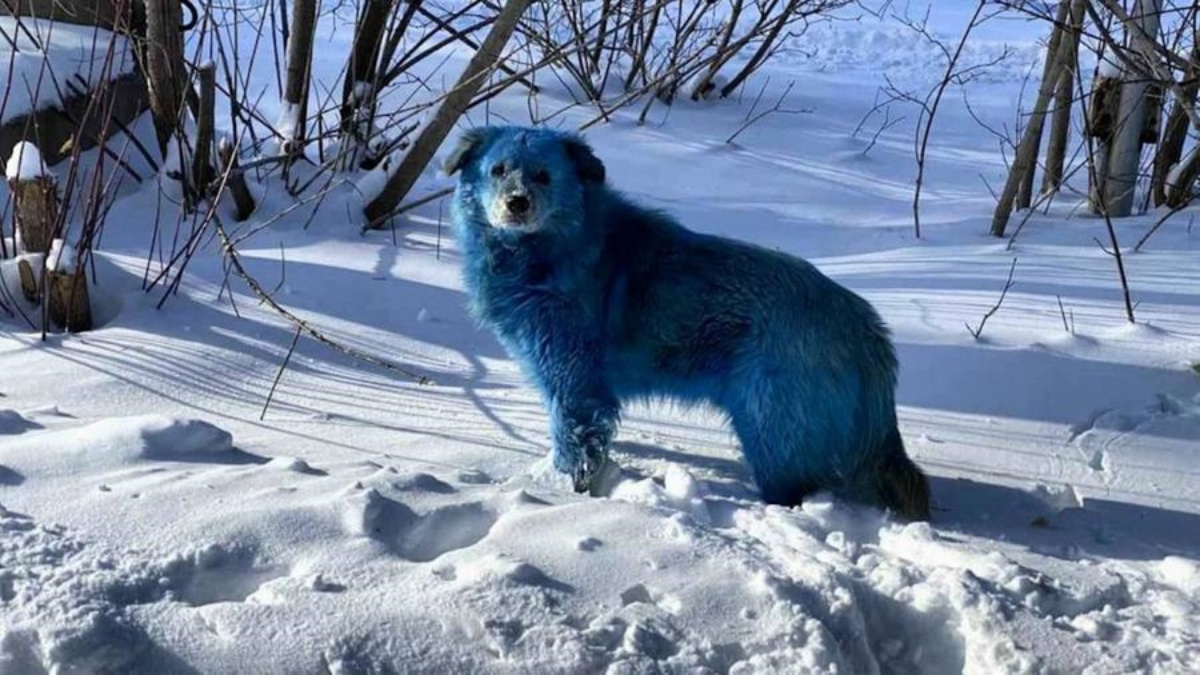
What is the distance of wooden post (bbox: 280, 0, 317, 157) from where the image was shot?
21.8 ft

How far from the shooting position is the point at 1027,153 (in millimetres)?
6750

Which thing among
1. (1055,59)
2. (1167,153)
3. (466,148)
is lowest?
(466,148)

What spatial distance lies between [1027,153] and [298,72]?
3.97 meters

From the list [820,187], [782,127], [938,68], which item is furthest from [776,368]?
[938,68]

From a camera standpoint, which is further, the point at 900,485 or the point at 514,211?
the point at 900,485

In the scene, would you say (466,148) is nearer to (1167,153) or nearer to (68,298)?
(68,298)

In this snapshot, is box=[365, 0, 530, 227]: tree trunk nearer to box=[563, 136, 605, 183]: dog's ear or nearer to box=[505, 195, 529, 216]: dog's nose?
box=[563, 136, 605, 183]: dog's ear

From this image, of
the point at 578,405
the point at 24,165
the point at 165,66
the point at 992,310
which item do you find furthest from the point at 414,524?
the point at 165,66

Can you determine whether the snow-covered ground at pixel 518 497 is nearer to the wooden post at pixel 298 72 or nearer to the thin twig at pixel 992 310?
the thin twig at pixel 992 310

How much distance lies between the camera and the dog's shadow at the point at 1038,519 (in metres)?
3.24

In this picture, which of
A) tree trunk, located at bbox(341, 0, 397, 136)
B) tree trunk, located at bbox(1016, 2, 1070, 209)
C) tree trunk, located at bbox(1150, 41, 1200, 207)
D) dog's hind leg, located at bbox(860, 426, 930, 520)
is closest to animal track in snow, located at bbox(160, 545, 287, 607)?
dog's hind leg, located at bbox(860, 426, 930, 520)

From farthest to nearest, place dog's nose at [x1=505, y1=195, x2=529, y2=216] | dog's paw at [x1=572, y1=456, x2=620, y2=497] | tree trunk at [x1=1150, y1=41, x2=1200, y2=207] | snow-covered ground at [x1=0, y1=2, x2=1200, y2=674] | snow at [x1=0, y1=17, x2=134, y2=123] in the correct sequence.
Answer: tree trunk at [x1=1150, y1=41, x2=1200, y2=207]
snow at [x1=0, y1=17, x2=134, y2=123]
dog's paw at [x1=572, y1=456, x2=620, y2=497]
dog's nose at [x1=505, y1=195, x2=529, y2=216]
snow-covered ground at [x1=0, y1=2, x2=1200, y2=674]

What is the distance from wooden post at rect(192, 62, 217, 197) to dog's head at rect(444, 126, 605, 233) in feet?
9.56

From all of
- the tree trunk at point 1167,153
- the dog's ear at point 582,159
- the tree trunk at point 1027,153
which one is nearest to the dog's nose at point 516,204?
the dog's ear at point 582,159
